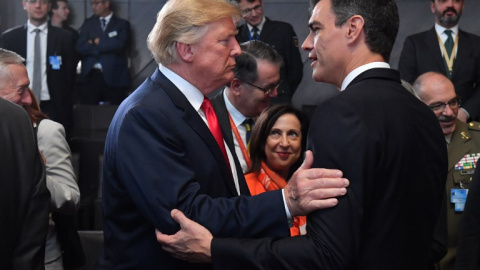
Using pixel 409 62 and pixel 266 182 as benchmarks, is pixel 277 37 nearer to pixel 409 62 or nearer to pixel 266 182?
pixel 409 62

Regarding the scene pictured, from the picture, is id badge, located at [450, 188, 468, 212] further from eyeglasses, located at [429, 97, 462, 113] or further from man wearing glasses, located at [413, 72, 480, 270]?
eyeglasses, located at [429, 97, 462, 113]

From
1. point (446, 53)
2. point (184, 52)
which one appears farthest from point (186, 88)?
point (446, 53)

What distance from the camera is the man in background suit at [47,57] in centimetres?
759

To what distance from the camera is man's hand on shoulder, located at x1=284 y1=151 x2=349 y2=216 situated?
1.98 metres

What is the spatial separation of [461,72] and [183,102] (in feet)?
14.1

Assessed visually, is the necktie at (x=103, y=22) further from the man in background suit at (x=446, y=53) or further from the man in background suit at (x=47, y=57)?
the man in background suit at (x=446, y=53)

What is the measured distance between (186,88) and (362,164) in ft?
2.58

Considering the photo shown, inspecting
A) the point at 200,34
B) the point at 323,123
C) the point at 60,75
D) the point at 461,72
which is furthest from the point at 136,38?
the point at 323,123

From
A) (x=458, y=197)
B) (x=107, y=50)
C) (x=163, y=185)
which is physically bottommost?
(x=107, y=50)

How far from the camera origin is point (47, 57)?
7.68 m

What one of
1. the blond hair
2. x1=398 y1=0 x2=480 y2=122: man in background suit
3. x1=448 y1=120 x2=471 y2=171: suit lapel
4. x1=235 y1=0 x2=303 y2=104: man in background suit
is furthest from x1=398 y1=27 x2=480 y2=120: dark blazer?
the blond hair

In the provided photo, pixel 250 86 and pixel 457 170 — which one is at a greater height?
pixel 250 86

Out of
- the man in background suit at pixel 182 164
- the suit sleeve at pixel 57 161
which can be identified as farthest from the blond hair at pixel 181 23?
the suit sleeve at pixel 57 161

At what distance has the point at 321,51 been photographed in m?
2.27
